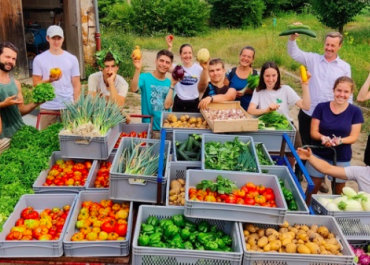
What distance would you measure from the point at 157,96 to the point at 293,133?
2075 millimetres

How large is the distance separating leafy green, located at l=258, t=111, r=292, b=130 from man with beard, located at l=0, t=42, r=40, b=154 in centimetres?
309

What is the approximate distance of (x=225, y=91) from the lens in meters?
5.43

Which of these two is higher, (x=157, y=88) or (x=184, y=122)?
(x=157, y=88)

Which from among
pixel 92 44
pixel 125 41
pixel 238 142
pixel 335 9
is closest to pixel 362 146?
pixel 238 142

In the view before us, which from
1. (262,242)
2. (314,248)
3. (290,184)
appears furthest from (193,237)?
(290,184)

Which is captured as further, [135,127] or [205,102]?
[135,127]

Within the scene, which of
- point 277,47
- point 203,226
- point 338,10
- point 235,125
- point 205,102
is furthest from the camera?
point 338,10

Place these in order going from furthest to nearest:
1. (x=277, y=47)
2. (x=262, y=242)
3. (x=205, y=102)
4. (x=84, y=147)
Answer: (x=277, y=47) < (x=205, y=102) < (x=84, y=147) < (x=262, y=242)

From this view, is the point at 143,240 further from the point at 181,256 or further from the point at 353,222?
the point at 353,222

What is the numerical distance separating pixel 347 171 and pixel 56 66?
4.23 metres

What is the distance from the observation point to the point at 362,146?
26.5 feet

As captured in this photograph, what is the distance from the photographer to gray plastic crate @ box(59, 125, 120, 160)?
164 inches

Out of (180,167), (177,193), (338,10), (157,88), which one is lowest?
(177,193)

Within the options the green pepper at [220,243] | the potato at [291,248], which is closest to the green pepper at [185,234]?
the green pepper at [220,243]
